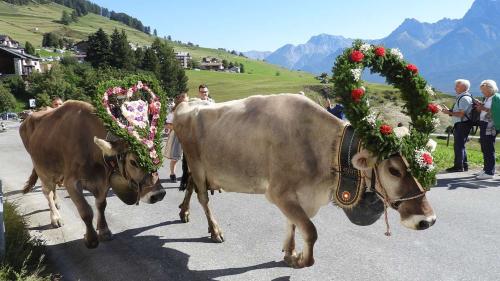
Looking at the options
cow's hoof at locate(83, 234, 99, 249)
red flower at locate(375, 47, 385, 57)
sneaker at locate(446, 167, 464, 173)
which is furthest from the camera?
sneaker at locate(446, 167, 464, 173)

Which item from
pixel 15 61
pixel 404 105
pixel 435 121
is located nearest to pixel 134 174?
pixel 404 105

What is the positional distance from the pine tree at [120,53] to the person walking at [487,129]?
228ft

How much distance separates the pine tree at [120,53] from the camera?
74000 mm

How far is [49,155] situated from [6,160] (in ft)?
32.1

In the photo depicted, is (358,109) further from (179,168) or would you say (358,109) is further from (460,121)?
(179,168)

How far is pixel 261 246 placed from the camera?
5754 mm

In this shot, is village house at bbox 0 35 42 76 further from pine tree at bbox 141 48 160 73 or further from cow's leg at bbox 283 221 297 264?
pine tree at bbox 141 48 160 73

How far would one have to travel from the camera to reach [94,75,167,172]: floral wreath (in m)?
5.22

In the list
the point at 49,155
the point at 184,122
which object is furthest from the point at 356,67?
the point at 49,155

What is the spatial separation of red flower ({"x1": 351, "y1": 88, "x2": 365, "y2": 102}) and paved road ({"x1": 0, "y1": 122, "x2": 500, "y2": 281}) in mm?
1968

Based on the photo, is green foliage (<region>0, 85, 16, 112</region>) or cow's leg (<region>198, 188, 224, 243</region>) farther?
green foliage (<region>0, 85, 16, 112</region>)

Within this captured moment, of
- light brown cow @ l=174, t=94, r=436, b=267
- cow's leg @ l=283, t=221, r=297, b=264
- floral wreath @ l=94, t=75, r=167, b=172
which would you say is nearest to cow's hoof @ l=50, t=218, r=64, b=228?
floral wreath @ l=94, t=75, r=167, b=172

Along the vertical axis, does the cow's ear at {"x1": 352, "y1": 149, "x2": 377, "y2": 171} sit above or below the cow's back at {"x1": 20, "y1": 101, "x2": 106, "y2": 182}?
above

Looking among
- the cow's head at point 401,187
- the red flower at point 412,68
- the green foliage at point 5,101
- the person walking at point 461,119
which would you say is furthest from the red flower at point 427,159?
the green foliage at point 5,101
